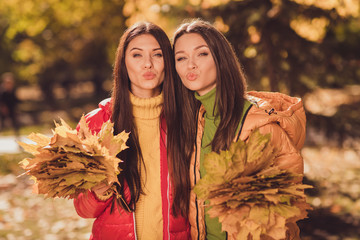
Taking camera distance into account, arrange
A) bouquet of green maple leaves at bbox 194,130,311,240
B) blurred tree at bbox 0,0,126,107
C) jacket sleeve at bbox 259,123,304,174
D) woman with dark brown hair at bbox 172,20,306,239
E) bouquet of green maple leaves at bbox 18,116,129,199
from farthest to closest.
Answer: blurred tree at bbox 0,0,126,107
woman with dark brown hair at bbox 172,20,306,239
jacket sleeve at bbox 259,123,304,174
bouquet of green maple leaves at bbox 18,116,129,199
bouquet of green maple leaves at bbox 194,130,311,240

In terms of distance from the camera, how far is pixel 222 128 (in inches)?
85.0

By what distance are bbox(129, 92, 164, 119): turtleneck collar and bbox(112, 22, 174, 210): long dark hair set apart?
40 mm

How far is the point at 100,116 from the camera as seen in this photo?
2389mm

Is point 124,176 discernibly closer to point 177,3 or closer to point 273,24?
point 177,3

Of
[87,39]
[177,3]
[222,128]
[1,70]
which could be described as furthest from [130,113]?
[1,70]

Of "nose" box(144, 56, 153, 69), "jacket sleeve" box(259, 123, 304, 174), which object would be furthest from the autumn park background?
"jacket sleeve" box(259, 123, 304, 174)

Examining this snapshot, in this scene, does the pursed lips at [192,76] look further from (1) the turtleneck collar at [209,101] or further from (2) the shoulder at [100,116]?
(2) the shoulder at [100,116]

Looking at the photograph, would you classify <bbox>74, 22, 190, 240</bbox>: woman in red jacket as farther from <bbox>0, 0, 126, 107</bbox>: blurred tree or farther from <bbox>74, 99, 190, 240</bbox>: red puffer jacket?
<bbox>0, 0, 126, 107</bbox>: blurred tree

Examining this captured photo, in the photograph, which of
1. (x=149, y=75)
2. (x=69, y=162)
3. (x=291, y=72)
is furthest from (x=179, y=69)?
(x=291, y=72)

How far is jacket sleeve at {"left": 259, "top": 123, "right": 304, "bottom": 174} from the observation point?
2005 mm

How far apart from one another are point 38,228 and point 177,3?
3.95 meters

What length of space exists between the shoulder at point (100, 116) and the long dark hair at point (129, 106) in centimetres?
6

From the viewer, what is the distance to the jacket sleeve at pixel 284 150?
2.01 metres

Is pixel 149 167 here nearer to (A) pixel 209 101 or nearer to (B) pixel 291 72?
(A) pixel 209 101
